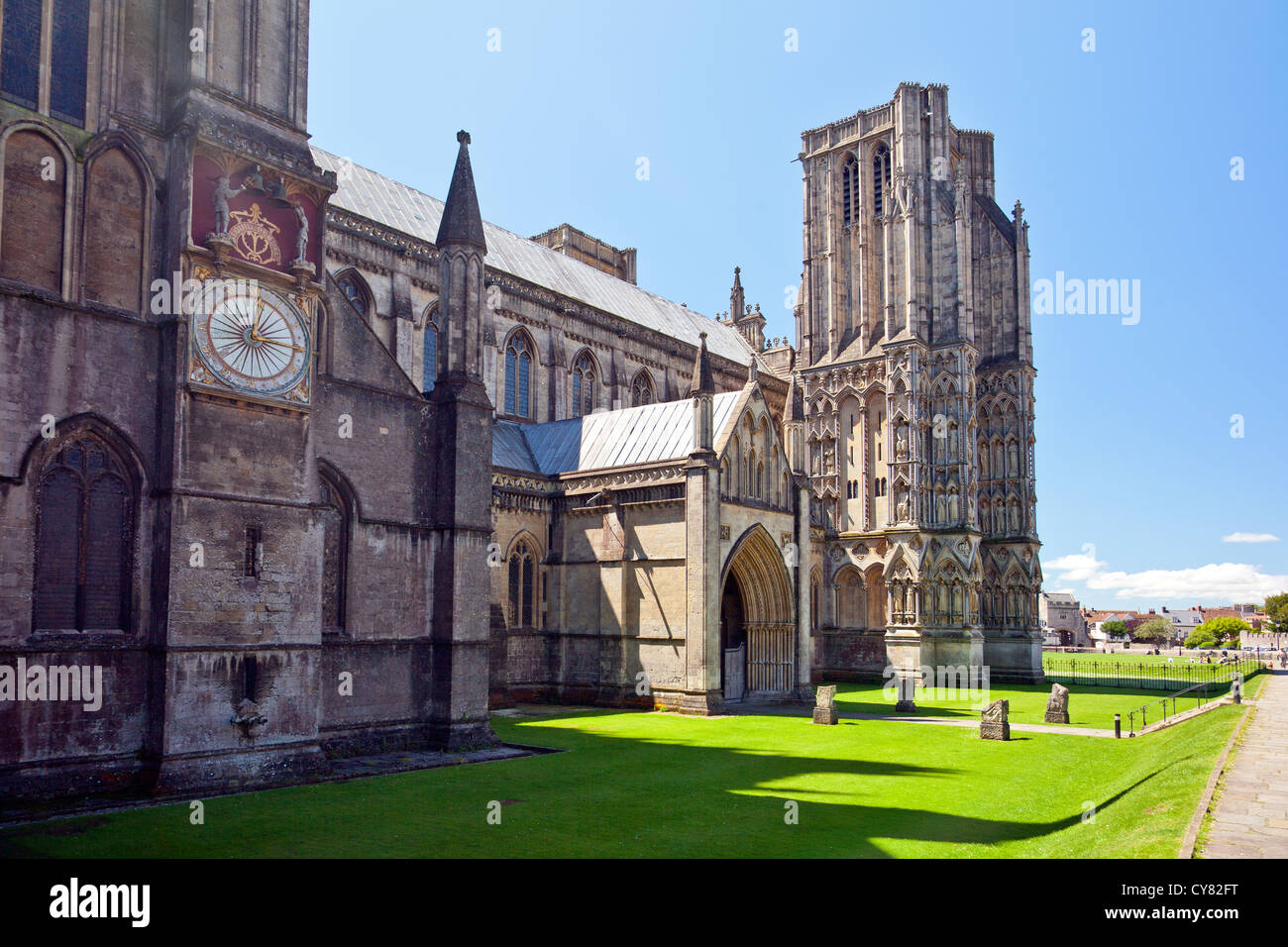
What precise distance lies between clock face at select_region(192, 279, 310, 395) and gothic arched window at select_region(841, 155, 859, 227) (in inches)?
1671

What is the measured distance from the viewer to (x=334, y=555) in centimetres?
2008

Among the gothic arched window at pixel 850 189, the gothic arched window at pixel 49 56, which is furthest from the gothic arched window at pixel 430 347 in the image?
the gothic arched window at pixel 850 189

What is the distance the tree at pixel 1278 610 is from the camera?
105 metres

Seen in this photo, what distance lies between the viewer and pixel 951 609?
46812 mm

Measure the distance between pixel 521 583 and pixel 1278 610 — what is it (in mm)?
110550

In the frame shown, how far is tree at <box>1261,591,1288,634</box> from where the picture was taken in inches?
4128

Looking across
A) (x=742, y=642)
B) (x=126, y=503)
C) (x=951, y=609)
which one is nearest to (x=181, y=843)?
(x=126, y=503)

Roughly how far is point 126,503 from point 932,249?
43852 mm

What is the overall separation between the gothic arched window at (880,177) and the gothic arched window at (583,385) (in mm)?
21789

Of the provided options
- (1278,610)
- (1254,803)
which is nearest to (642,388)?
(1254,803)

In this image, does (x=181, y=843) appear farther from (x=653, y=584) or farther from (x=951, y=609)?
(x=951, y=609)

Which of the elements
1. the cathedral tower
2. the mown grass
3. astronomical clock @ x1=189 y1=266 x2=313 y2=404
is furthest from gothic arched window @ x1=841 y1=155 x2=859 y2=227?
astronomical clock @ x1=189 y1=266 x2=313 y2=404

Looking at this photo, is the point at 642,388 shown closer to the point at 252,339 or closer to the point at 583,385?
the point at 583,385

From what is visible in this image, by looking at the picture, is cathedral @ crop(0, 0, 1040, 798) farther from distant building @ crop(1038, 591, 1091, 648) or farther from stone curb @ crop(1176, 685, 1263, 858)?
distant building @ crop(1038, 591, 1091, 648)
